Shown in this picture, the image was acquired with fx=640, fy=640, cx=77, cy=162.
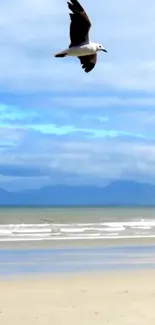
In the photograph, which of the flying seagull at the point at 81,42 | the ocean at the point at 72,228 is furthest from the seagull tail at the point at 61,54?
the ocean at the point at 72,228

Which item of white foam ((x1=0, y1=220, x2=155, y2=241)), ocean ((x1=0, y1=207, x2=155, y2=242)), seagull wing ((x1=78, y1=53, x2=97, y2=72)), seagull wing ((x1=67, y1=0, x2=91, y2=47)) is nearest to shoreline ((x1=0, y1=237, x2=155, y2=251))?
ocean ((x1=0, y1=207, x2=155, y2=242))

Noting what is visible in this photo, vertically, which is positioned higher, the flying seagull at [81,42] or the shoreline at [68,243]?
the flying seagull at [81,42]

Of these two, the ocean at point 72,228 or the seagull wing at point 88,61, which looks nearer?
the seagull wing at point 88,61


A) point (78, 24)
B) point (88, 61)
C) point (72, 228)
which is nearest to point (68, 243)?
point (72, 228)

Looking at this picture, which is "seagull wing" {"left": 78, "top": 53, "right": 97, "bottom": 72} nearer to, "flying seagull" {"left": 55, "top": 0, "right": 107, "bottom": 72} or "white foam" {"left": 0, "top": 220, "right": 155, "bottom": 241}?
"flying seagull" {"left": 55, "top": 0, "right": 107, "bottom": 72}

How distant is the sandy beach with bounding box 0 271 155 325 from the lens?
30.0 ft

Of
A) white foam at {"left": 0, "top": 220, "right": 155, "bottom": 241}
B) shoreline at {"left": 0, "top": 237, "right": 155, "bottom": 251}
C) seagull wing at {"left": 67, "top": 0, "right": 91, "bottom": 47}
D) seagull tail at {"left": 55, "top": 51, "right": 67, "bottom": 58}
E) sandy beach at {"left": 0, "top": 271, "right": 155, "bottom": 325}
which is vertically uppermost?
seagull wing at {"left": 67, "top": 0, "right": 91, "bottom": 47}

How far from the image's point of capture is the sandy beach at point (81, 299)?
9.13 meters

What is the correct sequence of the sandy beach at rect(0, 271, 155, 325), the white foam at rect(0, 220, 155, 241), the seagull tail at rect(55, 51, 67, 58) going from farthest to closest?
the white foam at rect(0, 220, 155, 241), the sandy beach at rect(0, 271, 155, 325), the seagull tail at rect(55, 51, 67, 58)

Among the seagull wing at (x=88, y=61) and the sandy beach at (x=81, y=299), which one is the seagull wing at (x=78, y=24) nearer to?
the seagull wing at (x=88, y=61)

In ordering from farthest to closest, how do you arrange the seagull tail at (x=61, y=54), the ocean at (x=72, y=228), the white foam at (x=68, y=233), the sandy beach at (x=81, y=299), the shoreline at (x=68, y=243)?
the ocean at (x=72, y=228) → the white foam at (x=68, y=233) → the shoreline at (x=68, y=243) → the sandy beach at (x=81, y=299) → the seagull tail at (x=61, y=54)

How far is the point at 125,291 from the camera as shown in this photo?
1156cm

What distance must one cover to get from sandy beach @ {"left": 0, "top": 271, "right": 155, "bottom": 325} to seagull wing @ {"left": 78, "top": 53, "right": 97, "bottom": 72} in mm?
5252

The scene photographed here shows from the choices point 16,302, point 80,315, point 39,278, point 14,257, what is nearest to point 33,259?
point 14,257
